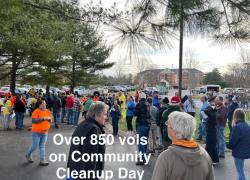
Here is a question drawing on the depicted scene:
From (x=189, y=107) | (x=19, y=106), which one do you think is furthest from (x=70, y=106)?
(x=189, y=107)

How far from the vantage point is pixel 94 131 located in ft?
12.9

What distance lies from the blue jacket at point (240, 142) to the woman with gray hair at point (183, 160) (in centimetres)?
359

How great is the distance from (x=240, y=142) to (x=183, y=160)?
3.92 m

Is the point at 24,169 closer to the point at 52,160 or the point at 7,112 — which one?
the point at 52,160

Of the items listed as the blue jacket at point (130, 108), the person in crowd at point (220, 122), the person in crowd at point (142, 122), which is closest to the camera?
the person in crowd at point (142, 122)

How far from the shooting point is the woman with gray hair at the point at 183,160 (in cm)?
274

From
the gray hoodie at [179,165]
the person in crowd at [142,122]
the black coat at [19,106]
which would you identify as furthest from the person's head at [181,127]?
the black coat at [19,106]

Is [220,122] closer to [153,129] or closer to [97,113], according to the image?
[153,129]

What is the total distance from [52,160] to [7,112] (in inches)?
281

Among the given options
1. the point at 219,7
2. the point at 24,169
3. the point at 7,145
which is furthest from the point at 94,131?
the point at 7,145

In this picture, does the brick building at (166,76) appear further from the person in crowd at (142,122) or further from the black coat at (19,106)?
the black coat at (19,106)

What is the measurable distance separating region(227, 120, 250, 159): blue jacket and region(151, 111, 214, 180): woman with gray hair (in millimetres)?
3589

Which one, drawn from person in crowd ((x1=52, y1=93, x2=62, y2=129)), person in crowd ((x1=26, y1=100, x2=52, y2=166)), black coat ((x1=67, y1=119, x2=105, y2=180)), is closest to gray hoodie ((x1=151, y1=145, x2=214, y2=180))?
black coat ((x1=67, y1=119, x2=105, y2=180))

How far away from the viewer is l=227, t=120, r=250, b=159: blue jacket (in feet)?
20.5
